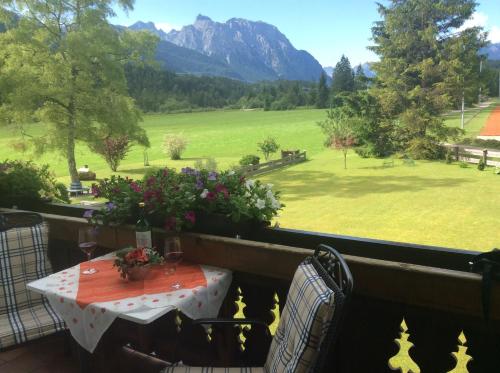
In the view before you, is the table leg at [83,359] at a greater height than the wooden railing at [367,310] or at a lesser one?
lesser

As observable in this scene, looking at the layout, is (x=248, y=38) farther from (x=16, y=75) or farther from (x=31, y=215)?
(x=31, y=215)

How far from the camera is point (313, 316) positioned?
31.5 inches

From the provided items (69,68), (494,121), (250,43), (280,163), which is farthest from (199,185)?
(280,163)

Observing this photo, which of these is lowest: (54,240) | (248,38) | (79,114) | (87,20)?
(54,240)

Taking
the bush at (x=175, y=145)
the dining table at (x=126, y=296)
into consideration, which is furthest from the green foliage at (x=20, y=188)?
the bush at (x=175, y=145)

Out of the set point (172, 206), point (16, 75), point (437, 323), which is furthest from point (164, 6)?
point (16, 75)

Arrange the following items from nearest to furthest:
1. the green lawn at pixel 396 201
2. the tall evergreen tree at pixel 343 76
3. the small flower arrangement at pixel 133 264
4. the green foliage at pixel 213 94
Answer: the small flower arrangement at pixel 133 264
the green foliage at pixel 213 94
the tall evergreen tree at pixel 343 76
the green lawn at pixel 396 201

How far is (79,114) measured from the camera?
11.8 metres

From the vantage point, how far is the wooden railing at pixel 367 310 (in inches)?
36.5

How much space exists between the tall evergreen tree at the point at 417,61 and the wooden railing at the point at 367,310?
34.7ft

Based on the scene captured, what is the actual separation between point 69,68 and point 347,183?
9149 millimetres

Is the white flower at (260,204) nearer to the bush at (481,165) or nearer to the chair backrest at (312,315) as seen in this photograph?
the chair backrest at (312,315)

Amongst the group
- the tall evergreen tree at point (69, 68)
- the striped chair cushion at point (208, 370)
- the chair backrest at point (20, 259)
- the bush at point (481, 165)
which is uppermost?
the tall evergreen tree at point (69, 68)

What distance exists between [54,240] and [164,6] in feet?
10.8
